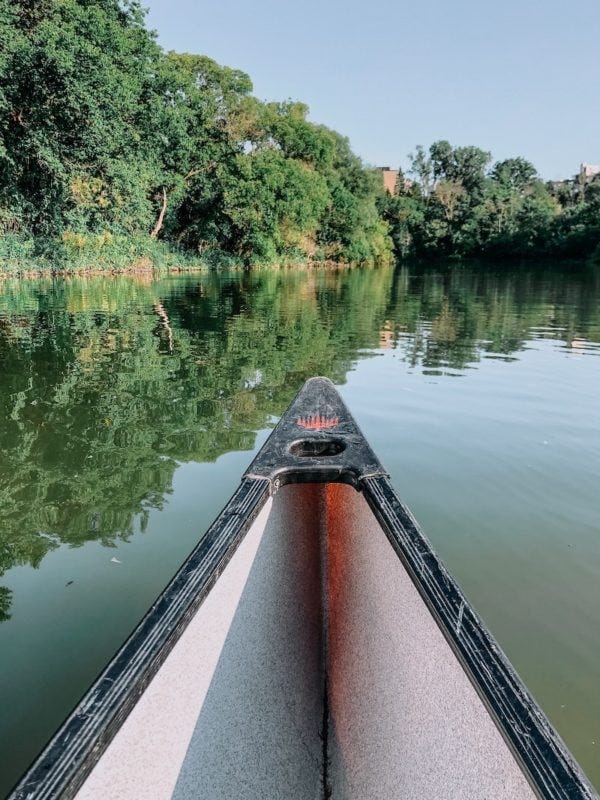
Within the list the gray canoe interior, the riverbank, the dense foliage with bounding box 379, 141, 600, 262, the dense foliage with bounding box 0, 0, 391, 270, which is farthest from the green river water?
the dense foliage with bounding box 379, 141, 600, 262

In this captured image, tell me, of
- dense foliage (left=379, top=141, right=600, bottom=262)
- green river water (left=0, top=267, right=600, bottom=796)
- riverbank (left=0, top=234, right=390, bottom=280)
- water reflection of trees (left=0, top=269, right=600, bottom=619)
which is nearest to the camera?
green river water (left=0, top=267, right=600, bottom=796)

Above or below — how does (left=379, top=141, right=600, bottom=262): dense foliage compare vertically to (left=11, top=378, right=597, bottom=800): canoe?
above

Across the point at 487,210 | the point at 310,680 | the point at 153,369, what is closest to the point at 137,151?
the point at 153,369

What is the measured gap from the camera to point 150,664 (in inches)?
53.9

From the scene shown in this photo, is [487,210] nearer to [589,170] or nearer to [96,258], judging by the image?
[589,170]

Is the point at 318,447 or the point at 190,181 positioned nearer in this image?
the point at 318,447

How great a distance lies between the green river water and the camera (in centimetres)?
237

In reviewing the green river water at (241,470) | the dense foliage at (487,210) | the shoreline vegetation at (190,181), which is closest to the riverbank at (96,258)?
the shoreline vegetation at (190,181)

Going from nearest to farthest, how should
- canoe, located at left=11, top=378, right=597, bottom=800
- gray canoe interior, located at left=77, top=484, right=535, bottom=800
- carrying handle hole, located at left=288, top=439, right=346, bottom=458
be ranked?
Result: canoe, located at left=11, top=378, right=597, bottom=800
gray canoe interior, located at left=77, top=484, right=535, bottom=800
carrying handle hole, located at left=288, top=439, right=346, bottom=458

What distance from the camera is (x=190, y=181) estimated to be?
34062 millimetres

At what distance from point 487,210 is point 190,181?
3173 cm

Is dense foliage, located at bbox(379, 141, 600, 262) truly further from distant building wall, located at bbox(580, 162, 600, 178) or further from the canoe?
the canoe

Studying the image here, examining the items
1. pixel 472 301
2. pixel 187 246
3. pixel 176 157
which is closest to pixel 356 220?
pixel 187 246

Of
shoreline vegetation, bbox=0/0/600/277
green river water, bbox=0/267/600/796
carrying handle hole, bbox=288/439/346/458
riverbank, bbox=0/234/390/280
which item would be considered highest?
shoreline vegetation, bbox=0/0/600/277
